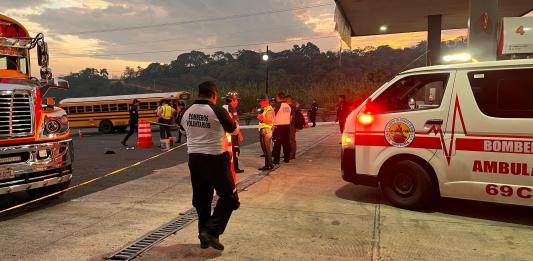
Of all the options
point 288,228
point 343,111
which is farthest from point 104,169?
point 343,111

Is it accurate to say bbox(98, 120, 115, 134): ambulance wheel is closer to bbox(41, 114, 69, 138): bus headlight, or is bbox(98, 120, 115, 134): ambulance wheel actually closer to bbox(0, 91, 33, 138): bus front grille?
bbox(41, 114, 69, 138): bus headlight

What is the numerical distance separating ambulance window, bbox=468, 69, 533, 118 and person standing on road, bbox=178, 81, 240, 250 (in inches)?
131

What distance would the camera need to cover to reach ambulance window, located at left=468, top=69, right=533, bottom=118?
4.88 metres

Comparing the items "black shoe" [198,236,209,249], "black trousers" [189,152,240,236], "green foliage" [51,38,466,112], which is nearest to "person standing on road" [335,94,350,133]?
"black trousers" [189,152,240,236]

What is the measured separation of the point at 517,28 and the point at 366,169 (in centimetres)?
392

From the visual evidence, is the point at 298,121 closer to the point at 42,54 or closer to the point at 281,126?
the point at 281,126

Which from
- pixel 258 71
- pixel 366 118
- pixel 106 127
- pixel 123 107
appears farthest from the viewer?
pixel 258 71

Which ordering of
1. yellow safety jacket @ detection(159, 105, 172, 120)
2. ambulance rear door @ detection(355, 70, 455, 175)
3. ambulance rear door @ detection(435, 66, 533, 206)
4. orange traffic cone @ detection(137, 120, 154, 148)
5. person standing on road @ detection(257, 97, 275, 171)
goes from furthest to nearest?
1. orange traffic cone @ detection(137, 120, 154, 148)
2. yellow safety jacket @ detection(159, 105, 172, 120)
3. person standing on road @ detection(257, 97, 275, 171)
4. ambulance rear door @ detection(355, 70, 455, 175)
5. ambulance rear door @ detection(435, 66, 533, 206)

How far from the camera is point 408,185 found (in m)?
5.68

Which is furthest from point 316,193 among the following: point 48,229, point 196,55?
point 196,55

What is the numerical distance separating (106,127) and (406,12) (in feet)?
70.5

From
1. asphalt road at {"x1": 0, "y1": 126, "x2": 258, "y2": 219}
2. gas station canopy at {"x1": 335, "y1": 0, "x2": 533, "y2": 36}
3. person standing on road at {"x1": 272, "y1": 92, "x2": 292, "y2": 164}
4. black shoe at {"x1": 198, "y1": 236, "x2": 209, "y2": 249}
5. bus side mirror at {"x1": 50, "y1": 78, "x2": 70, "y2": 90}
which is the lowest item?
asphalt road at {"x1": 0, "y1": 126, "x2": 258, "y2": 219}

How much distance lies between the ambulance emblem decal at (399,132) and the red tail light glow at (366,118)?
257 mm

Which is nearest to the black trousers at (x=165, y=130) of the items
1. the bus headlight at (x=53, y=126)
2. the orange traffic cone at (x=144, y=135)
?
the orange traffic cone at (x=144, y=135)
